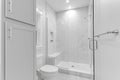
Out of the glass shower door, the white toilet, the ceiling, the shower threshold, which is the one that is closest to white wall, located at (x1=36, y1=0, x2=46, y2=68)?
the white toilet

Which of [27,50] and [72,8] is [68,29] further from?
[27,50]

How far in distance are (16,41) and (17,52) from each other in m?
0.11

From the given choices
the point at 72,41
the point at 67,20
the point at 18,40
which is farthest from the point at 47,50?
the point at 18,40

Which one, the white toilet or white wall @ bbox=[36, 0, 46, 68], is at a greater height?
white wall @ bbox=[36, 0, 46, 68]

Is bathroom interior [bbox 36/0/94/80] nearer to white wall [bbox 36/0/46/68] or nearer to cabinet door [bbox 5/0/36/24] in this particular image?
white wall [bbox 36/0/46/68]

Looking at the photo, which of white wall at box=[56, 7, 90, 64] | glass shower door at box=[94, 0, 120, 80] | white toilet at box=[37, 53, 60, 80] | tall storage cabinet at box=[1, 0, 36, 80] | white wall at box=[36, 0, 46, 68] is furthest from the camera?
white wall at box=[56, 7, 90, 64]

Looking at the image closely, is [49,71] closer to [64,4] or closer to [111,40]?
[111,40]

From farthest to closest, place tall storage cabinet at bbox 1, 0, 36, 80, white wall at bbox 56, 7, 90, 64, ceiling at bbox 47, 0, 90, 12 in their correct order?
white wall at bbox 56, 7, 90, 64, ceiling at bbox 47, 0, 90, 12, tall storage cabinet at bbox 1, 0, 36, 80

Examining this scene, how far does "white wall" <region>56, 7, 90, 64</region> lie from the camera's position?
8.98 ft

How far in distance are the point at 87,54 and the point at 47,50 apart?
150cm

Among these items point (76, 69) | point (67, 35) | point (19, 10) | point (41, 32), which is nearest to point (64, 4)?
point (67, 35)

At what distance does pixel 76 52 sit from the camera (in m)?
2.80

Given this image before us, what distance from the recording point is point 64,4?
8.57 ft

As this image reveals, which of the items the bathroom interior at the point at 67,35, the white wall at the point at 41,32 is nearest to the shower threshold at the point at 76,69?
the bathroom interior at the point at 67,35
